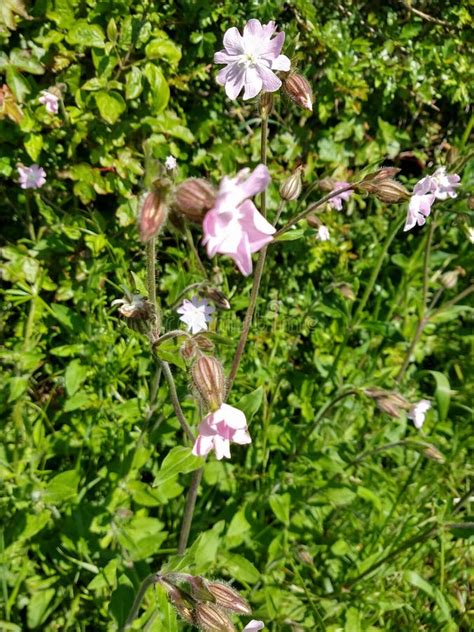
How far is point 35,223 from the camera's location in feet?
7.54

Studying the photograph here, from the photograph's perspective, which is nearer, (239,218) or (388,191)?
(239,218)

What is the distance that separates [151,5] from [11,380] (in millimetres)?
1379

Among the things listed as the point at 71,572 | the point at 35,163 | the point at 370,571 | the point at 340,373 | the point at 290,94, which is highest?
the point at 290,94

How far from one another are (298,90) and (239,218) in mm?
534

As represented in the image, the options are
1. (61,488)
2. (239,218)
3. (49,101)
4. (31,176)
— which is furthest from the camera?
(31,176)

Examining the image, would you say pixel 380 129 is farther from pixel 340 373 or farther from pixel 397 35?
pixel 340 373

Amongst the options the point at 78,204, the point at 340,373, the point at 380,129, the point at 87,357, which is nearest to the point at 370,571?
the point at 340,373

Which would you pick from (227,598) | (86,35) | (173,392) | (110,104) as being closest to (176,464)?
(173,392)

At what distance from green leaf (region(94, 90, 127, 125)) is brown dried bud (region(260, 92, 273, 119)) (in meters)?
0.81

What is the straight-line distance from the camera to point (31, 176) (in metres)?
1.99

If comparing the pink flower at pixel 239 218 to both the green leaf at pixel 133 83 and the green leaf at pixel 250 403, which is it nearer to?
the green leaf at pixel 250 403

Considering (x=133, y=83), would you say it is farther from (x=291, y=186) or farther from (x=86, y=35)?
(x=291, y=186)

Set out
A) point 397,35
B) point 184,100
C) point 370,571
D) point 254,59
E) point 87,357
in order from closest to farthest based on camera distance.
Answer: point 254,59, point 370,571, point 87,357, point 184,100, point 397,35

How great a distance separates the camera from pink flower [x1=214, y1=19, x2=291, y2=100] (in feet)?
3.83
